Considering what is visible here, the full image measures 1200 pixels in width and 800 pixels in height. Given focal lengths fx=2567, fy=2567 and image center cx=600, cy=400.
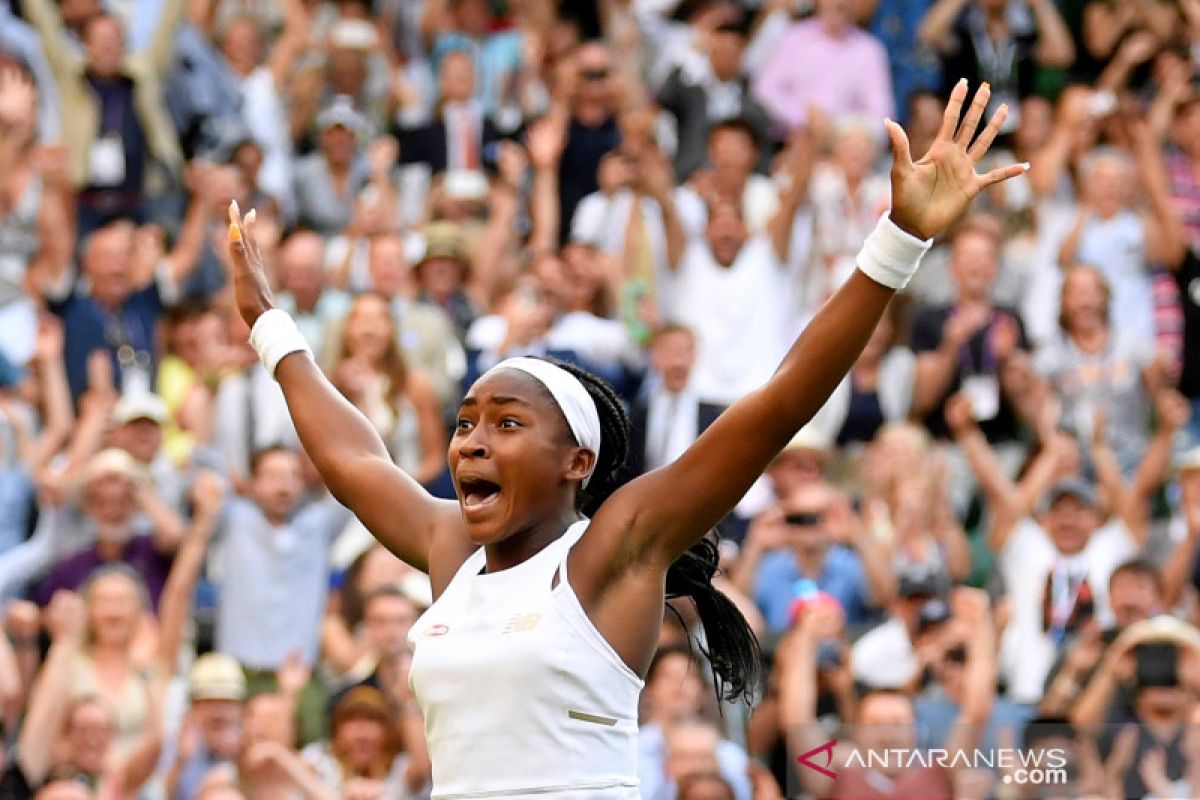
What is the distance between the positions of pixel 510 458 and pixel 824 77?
30.0 ft

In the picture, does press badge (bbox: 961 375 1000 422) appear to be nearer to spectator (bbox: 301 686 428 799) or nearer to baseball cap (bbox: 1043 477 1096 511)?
baseball cap (bbox: 1043 477 1096 511)

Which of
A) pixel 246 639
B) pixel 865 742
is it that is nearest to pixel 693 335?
pixel 246 639

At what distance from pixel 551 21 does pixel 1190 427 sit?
15.0 feet

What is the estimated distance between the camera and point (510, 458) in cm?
450

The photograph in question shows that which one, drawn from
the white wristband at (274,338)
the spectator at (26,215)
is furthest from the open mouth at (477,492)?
the spectator at (26,215)

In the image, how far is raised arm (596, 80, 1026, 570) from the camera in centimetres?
429

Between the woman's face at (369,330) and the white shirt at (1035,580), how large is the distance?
269 cm

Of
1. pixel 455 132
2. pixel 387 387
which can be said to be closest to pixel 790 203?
pixel 455 132

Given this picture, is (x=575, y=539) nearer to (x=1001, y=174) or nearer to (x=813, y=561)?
(x=1001, y=174)

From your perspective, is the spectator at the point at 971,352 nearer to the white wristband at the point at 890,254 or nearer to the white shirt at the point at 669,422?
the white shirt at the point at 669,422

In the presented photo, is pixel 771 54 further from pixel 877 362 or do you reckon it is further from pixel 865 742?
pixel 865 742

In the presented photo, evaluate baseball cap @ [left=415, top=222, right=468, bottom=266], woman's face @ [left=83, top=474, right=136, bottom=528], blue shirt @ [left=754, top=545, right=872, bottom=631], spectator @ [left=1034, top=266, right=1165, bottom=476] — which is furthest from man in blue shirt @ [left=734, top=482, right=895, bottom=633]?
baseball cap @ [left=415, top=222, right=468, bottom=266]

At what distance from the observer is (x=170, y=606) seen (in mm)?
9375

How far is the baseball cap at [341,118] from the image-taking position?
12688 mm
